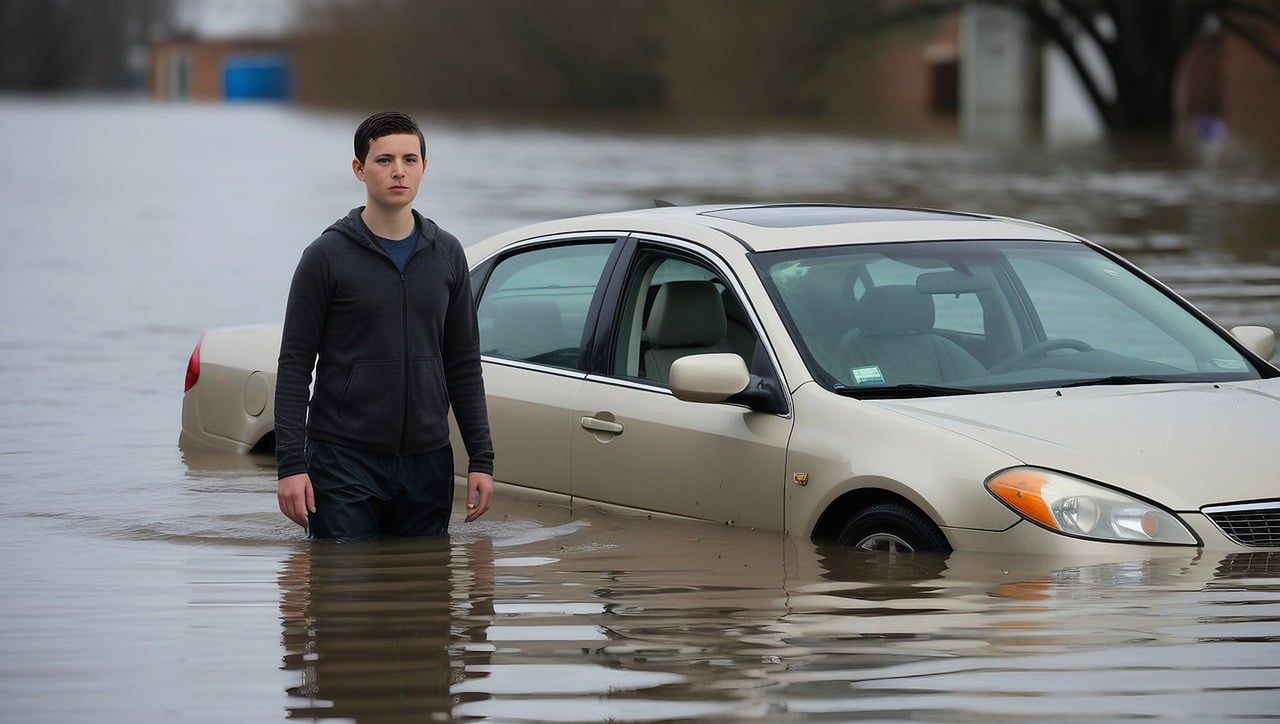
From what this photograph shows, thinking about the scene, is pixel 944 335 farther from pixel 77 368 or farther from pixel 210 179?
pixel 210 179

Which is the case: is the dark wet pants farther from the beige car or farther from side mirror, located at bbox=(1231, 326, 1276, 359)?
side mirror, located at bbox=(1231, 326, 1276, 359)

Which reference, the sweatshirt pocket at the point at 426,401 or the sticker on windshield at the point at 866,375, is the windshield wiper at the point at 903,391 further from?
the sweatshirt pocket at the point at 426,401

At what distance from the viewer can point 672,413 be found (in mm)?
7102

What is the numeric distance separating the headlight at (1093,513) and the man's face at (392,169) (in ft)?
6.40

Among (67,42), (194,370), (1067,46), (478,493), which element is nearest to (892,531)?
(478,493)

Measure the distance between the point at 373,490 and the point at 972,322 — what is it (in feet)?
6.92

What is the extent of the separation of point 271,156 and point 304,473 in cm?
4186

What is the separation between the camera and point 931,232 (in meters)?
7.32

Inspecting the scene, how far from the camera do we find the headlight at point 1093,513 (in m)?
6.05

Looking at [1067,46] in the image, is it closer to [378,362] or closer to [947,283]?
[947,283]

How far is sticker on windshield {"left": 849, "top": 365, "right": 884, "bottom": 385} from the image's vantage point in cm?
675

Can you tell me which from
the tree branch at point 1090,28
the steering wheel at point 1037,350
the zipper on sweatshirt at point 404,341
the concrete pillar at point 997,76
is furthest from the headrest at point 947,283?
the concrete pillar at point 997,76

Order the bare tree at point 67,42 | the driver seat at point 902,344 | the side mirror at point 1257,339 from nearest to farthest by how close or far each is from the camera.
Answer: the driver seat at point 902,344 < the side mirror at point 1257,339 < the bare tree at point 67,42

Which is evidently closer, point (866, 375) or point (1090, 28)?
point (866, 375)
